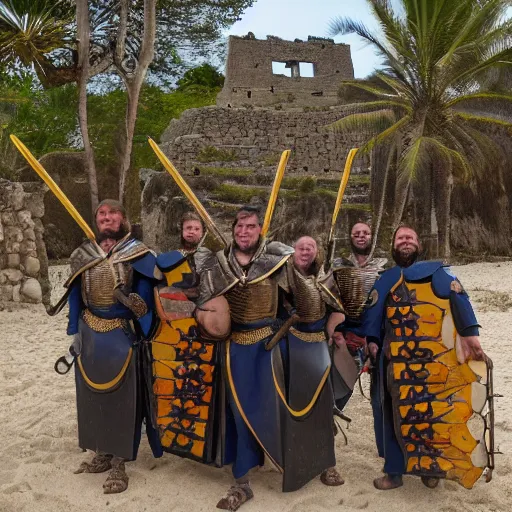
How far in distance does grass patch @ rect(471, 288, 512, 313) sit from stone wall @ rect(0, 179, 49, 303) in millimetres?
6662

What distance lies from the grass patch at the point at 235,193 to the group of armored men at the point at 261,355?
402 inches

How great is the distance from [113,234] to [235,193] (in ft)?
34.1

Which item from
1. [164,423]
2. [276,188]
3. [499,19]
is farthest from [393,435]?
[499,19]

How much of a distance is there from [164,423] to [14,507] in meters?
0.91

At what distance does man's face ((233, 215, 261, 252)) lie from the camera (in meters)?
3.19

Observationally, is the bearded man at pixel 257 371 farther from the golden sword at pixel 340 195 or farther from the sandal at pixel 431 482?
the sandal at pixel 431 482

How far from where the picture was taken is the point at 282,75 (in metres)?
21.4

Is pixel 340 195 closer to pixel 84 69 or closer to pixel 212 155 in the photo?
pixel 84 69

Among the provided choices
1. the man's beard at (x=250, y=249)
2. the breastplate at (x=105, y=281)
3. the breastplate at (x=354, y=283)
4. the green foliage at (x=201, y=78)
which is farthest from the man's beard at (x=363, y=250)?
the green foliage at (x=201, y=78)

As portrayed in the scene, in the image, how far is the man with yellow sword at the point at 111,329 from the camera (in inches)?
133

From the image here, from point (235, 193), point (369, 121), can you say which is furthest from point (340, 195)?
point (235, 193)

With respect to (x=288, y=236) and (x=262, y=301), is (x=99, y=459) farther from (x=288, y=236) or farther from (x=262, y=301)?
(x=288, y=236)

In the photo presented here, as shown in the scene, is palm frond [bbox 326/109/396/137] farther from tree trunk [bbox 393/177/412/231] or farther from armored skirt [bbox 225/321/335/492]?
armored skirt [bbox 225/321/335/492]

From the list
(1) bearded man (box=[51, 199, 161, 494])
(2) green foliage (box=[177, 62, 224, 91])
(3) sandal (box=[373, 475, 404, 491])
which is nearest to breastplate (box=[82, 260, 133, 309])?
(1) bearded man (box=[51, 199, 161, 494])
